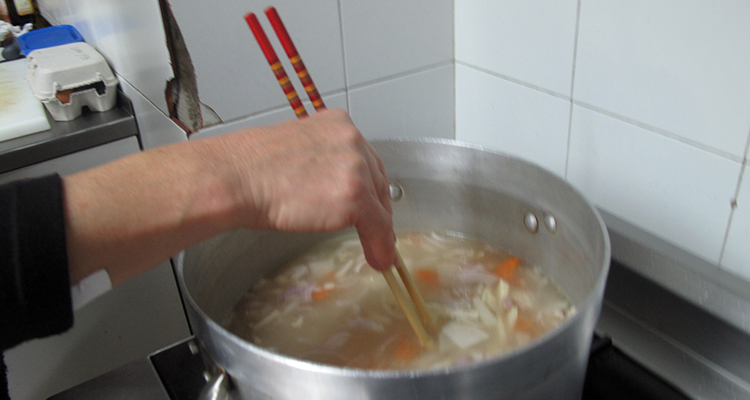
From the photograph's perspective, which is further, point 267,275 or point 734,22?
point 267,275

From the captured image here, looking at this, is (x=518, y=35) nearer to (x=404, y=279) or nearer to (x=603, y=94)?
(x=603, y=94)

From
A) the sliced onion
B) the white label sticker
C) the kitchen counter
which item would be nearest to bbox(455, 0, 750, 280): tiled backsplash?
the sliced onion

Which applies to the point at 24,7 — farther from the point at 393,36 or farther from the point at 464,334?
the point at 464,334

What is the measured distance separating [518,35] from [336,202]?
476mm

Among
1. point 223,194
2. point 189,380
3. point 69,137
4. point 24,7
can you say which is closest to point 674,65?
point 223,194

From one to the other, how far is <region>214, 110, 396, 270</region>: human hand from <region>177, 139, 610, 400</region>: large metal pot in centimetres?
11

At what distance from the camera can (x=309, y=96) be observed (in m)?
0.64

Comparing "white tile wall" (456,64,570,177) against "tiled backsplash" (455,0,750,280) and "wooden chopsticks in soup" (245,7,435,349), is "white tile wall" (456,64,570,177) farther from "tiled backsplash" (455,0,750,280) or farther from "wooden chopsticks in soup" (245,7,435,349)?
"wooden chopsticks in soup" (245,7,435,349)

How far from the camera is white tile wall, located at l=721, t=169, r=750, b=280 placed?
0.63 m

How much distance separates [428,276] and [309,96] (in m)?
0.31

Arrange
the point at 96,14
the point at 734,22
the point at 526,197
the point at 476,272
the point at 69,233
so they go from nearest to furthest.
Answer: the point at 69,233
the point at 734,22
the point at 526,197
the point at 476,272
the point at 96,14

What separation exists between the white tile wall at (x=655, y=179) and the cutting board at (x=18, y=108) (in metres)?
0.84

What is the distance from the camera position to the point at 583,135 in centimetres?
80

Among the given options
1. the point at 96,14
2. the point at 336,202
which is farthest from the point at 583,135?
the point at 96,14
